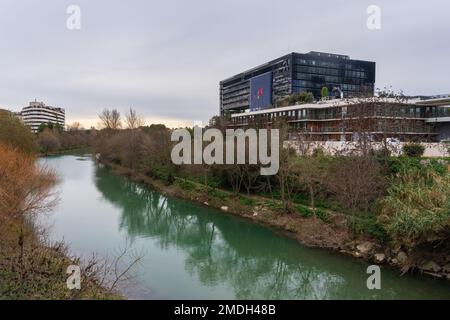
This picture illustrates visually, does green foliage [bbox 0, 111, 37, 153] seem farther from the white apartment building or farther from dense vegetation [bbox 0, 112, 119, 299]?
the white apartment building

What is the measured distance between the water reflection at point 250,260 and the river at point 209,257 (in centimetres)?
3

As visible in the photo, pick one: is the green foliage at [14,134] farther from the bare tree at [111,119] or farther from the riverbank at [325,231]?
the bare tree at [111,119]

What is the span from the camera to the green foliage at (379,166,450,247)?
11.3 meters

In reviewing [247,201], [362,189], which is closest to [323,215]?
[362,189]

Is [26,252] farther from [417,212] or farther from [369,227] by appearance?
[369,227]

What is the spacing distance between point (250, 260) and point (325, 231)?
12.0 ft

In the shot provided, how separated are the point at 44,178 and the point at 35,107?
4300 inches

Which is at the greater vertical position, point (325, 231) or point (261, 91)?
point (261, 91)

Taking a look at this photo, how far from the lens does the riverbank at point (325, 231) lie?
12.2 metres

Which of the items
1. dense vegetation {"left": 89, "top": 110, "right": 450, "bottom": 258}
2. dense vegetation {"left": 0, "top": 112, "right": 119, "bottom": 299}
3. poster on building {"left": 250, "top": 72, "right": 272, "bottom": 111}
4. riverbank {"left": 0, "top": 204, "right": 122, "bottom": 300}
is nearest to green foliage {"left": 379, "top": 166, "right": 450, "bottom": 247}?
dense vegetation {"left": 89, "top": 110, "right": 450, "bottom": 258}

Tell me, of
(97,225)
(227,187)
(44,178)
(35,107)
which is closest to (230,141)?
(227,187)

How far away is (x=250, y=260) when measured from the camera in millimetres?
14805

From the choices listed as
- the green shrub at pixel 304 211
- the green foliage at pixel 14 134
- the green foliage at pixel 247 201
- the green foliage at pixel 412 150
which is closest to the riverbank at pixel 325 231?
the green foliage at pixel 247 201

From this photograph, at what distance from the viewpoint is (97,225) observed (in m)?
18.5
